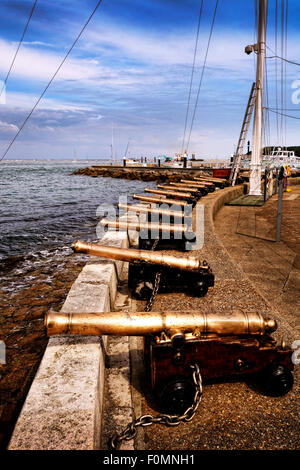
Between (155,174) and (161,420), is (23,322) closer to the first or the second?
(161,420)

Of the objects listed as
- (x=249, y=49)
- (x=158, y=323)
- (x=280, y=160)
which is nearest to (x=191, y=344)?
(x=158, y=323)

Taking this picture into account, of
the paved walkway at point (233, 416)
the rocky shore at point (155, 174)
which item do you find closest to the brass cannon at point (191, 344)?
the paved walkway at point (233, 416)

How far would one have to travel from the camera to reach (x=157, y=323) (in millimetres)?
2838

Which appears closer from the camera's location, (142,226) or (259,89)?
(142,226)

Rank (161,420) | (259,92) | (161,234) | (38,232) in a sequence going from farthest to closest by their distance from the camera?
(259,92)
(38,232)
(161,234)
(161,420)

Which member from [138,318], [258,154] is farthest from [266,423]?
[258,154]

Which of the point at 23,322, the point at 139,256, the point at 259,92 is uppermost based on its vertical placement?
the point at 259,92

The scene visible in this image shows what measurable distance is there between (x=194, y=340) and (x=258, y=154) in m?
17.4

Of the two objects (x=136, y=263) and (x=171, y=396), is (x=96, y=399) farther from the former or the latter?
(x=136, y=263)

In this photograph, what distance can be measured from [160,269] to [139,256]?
38cm

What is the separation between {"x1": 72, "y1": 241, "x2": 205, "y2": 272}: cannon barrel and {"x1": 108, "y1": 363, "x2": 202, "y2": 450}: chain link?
2.12 meters

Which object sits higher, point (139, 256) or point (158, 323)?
point (139, 256)
